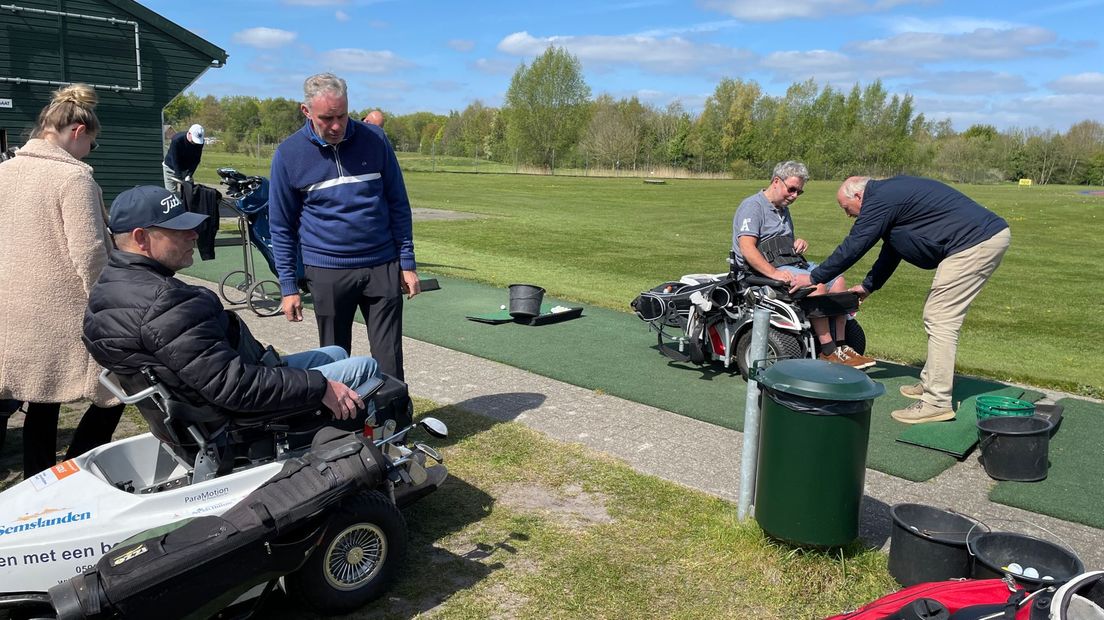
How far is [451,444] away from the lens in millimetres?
5539

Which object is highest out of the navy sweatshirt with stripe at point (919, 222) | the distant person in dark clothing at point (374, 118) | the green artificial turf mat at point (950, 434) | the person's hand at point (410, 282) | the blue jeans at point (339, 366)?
the distant person in dark clothing at point (374, 118)

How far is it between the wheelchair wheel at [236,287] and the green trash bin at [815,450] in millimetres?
7619

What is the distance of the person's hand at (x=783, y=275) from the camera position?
685cm

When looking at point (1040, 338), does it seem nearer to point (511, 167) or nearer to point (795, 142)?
point (511, 167)

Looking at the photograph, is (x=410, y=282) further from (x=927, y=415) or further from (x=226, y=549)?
(x=927, y=415)

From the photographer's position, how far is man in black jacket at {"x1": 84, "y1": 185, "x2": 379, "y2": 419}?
3.18 metres

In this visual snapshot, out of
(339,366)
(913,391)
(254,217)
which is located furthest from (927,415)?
(254,217)

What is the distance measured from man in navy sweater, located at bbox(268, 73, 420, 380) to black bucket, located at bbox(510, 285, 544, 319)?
4120mm

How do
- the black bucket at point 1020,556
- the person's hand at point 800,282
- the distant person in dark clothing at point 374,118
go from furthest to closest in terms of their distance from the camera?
the distant person in dark clothing at point 374,118 → the person's hand at point 800,282 → the black bucket at point 1020,556

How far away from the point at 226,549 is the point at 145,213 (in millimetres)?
1374

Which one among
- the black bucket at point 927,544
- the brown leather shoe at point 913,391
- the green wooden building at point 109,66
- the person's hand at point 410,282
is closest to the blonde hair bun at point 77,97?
the person's hand at point 410,282

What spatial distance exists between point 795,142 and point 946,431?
8836 centimetres

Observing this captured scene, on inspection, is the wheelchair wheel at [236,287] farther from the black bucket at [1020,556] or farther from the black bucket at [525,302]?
the black bucket at [1020,556]

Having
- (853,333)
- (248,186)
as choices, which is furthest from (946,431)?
(248,186)
